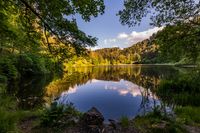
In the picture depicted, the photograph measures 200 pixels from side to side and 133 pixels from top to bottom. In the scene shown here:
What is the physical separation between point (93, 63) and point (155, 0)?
155949mm

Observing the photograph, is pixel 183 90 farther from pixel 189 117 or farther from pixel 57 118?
pixel 57 118

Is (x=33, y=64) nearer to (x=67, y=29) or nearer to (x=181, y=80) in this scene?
(x=181, y=80)

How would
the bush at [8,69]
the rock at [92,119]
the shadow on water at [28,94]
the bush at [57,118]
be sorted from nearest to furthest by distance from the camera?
the rock at [92,119]
the bush at [57,118]
the shadow on water at [28,94]
the bush at [8,69]

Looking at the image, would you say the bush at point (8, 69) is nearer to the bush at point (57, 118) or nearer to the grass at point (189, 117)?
the bush at point (57, 118)

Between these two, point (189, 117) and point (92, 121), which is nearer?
point (92, 121)

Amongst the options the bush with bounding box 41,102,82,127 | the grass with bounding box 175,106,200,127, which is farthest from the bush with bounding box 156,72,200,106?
the bush with bounding box 41,102,82,127

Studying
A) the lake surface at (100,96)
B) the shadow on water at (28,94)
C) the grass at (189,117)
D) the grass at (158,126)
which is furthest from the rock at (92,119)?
the shadow on water at (28,94)

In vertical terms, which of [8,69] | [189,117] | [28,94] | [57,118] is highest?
[8,69]

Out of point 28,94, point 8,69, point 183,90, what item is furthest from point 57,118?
point 8,69

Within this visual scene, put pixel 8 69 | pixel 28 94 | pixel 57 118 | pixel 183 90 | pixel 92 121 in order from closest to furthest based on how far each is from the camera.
Answer: pixel 92 121 → pixel 57 118 → pixel 183 90 → pixel 28 94 → pixel 8 69

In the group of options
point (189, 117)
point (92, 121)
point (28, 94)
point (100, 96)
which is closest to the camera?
point (92, 121)

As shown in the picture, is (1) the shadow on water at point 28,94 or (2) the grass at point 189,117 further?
(1) the shadow on water at point 28,94

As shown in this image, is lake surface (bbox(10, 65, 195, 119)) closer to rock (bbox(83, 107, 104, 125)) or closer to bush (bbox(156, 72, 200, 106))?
bush (bbox(156, 72, 200, 106))

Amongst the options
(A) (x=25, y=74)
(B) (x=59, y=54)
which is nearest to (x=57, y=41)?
(B) (x=59, y=54)
